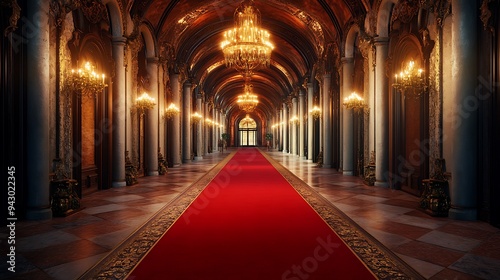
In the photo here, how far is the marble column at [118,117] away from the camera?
→ 9188 mm

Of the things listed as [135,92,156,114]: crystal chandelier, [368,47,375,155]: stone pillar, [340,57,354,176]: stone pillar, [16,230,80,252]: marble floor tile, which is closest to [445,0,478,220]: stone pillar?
[368,47,375,155]: stone pillar

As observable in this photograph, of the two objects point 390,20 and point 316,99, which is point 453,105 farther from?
point 316,99

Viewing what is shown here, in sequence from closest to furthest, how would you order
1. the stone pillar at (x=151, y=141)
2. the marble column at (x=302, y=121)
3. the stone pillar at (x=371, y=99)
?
the stone pillar at (x=371, y=99) < the stone pillar at (x=151, y=141) < the marble column at (x=302, y=121)

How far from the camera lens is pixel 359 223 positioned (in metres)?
5.12

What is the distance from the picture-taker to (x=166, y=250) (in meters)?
3.91

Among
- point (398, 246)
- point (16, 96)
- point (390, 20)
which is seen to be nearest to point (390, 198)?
point (398, 246)

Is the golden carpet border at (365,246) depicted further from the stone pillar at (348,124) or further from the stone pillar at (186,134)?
the stone pillar at (186,134)

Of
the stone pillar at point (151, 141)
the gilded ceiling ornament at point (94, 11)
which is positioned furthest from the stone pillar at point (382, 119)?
the stone pillar at point (151, 141)

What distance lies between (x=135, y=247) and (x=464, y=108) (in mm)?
5100

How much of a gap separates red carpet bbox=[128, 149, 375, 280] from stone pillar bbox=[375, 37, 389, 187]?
134 inches

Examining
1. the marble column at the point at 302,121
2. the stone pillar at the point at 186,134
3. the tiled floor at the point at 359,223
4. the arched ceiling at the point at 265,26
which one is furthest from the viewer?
the marble column at the point at 302,121

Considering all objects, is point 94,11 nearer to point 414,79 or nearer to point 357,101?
point 414,79

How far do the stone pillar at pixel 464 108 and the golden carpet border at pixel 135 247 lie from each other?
444cm

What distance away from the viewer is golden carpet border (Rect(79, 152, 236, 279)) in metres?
3.26
